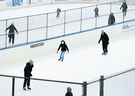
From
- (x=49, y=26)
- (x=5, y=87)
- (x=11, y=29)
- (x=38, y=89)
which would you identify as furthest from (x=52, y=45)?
(x=38, y=89)

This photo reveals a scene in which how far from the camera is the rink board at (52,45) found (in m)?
18.2

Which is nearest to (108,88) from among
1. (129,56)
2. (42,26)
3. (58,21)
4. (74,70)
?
(74,70)

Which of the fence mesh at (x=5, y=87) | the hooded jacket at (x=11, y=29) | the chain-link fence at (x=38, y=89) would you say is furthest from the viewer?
the hooded jacket at (x=11, y=29)

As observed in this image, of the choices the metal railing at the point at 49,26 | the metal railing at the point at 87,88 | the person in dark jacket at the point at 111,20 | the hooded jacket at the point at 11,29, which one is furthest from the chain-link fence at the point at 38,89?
the person in dark jacket at the point at 111,20

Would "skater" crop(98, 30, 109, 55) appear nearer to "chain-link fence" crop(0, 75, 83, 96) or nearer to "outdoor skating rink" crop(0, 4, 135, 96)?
"outdoor skating rink" crop(0, 4, 135, 96)

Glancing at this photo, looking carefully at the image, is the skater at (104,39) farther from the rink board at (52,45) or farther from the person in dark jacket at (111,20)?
the person in dark jacket at (111,20)

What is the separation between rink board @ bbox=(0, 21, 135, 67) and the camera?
18172 millimetres

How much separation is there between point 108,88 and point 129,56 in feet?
31.3

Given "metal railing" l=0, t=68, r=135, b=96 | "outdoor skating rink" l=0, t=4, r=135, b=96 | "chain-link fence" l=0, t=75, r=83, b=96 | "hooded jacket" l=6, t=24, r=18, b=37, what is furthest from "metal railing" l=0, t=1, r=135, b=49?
"metal railing" l=0, t=68, r=135, b=96

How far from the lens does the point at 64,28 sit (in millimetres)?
22047

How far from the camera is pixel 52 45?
20.5 m

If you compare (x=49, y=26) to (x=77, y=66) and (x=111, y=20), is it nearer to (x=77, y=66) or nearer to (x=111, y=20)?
(x=77, y=66)

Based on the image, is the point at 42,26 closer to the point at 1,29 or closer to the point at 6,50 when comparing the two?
the point at 1,29

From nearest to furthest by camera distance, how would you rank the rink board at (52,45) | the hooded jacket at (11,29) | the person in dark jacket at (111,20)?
the rink board at (52,45), the hooded jacket at (11,29), the person in dark jacket at (111,20)
